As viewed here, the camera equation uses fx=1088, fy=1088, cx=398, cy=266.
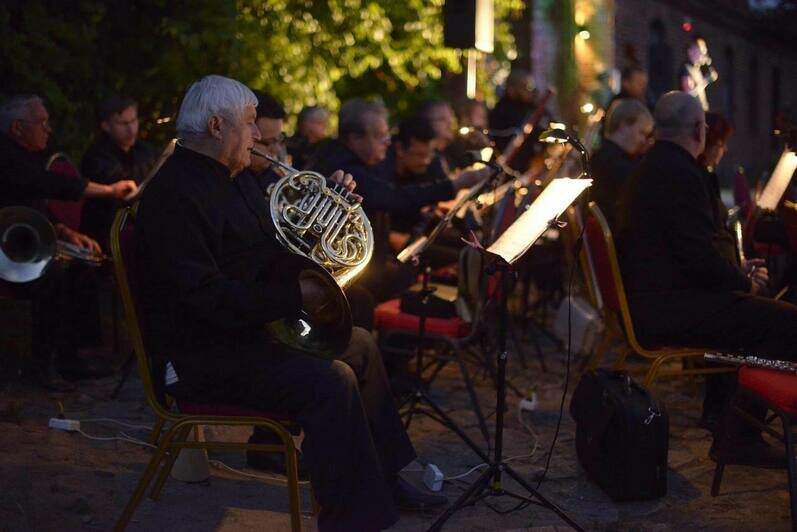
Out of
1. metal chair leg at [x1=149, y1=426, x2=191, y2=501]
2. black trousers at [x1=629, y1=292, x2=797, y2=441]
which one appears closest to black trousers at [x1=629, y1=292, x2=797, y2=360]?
black trousers at [x1=629, y1=292, x2=797, y2=441]

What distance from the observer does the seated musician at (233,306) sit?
3465 mm

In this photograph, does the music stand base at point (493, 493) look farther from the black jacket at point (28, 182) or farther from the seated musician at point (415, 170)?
the black jacket at point (28, 182)

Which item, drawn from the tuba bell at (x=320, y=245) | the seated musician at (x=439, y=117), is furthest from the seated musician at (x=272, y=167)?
the seated musician at (x=439, y=117)

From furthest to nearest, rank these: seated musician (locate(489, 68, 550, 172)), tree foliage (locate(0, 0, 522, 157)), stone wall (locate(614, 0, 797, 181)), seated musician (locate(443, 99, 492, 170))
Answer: stone wall (locate(614, 0, 797, 181)), seated musician (locate(489, 68, 550, 172)), seated musician (locate(443, 99, 492, 170)), tree foliage (locate(0, 0, 522, 157))

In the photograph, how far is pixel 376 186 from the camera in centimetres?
556

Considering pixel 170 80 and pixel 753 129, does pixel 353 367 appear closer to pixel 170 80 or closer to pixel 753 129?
pixel 170 80

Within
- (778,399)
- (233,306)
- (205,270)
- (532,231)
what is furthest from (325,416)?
(778,399)

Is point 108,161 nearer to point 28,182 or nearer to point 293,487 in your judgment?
point 28,182

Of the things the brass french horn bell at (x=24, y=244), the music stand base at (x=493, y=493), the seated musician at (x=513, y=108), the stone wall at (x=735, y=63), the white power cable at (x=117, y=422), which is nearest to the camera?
the music stand base at (x=493, y=493)

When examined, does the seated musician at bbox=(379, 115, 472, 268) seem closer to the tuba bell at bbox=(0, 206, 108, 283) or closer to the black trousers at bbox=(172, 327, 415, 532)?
the tuba bell at bbox=(0, 206, 108, 283)

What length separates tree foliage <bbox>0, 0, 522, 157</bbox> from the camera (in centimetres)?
748

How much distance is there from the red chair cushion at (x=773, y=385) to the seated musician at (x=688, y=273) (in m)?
0.53

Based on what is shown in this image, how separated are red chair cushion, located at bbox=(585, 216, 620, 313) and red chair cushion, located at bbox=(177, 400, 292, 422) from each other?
1967 mm

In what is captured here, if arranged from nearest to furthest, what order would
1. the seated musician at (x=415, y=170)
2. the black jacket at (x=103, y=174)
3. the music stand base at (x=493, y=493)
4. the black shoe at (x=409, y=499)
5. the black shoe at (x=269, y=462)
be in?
the music stand base at (x=493, y=493), the black shoe at (x=409, y=499), the black shoe at (x=269, y=462), the black jacket at (x=103, y=174), the seated musician at (x=415, y=170)
